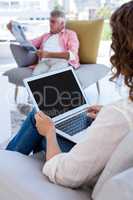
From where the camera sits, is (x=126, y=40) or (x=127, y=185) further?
(x=126, y=40)

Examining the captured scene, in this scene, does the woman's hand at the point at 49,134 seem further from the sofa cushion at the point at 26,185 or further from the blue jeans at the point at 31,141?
the blue jeans at the point at 31,141

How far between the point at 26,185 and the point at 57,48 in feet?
8.13

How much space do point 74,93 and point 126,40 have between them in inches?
30.8

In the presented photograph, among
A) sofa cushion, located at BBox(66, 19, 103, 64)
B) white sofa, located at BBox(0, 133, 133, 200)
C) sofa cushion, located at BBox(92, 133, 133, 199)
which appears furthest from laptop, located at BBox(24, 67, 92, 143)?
sofa cushion, located at BBox(66, 19, 103, 64)

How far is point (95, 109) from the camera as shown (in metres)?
1.55

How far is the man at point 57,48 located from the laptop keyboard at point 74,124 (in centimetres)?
156

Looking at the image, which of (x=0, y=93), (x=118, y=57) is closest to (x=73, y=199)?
(x=118, y=57)

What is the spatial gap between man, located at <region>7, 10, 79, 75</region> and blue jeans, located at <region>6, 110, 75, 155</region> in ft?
5.43

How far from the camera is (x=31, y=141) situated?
149 cm

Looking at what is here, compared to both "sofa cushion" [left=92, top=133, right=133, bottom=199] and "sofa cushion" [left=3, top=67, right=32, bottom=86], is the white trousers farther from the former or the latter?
"sofa cushion" [left=92, top=133, right=133, bottom=199]

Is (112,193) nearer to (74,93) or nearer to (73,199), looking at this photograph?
(73,199)

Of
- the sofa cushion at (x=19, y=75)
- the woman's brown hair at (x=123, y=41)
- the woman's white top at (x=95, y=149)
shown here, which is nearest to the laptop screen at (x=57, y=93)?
the woman's white top at (x=95, y=149)

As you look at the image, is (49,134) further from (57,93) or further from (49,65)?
(49,65)

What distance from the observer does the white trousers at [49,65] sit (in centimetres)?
317
